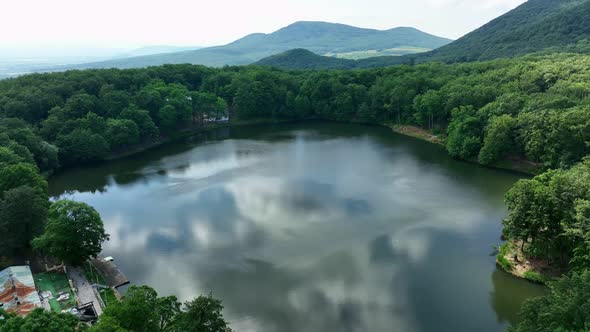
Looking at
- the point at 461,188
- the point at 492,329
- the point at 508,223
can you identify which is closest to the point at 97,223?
the point at 492,329

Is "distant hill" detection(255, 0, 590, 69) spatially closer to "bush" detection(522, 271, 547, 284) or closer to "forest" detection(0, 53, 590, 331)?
"forest" detection(0, 53, 590, 331)

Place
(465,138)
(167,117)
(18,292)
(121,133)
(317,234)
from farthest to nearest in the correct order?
1. (167,117)
2. (121,133)
3. (465,138)
4. (317,234)
5. (18,292)

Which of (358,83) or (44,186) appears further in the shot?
(358,83)

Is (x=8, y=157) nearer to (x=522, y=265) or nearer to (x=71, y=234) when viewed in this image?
(x=71, y=234)

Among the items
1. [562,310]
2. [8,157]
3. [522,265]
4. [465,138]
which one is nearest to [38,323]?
[562,310]

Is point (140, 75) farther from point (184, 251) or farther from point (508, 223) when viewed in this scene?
point (508, 223)

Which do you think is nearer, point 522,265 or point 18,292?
point 18,292
